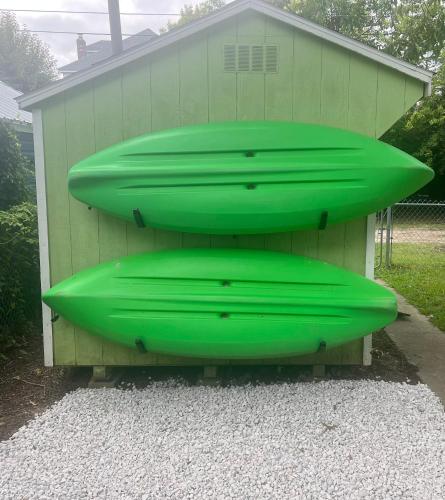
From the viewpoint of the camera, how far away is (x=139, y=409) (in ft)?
9.84

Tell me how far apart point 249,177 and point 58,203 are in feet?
4.98

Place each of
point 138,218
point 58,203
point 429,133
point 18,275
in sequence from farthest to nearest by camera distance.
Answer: point 429,133 < point 18,275 < point 58,203 < point 138,218

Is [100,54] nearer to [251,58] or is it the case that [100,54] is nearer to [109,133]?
[109,133]

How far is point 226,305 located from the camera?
9.57 ft

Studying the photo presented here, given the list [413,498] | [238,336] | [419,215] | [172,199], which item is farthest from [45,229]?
[419,215]

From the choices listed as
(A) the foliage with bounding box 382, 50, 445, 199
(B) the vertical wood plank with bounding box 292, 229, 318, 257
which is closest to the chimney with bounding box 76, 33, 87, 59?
(A) the foliage with bounding box 382, 50, 445, 199

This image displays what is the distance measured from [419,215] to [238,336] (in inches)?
680

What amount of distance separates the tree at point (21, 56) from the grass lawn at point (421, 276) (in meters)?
30.7

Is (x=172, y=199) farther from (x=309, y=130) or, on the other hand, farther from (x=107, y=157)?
(x=309, y=130)

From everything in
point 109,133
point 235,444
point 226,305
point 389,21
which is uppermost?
point 389,21

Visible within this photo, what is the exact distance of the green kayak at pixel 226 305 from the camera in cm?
292

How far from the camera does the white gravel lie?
2182mm

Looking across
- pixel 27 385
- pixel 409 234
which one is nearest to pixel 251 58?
pixel 27 385

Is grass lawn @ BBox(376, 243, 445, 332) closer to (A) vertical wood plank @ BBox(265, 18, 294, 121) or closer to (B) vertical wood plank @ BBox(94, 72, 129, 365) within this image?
(A) vertical wood plank @ BBox(265, 18, 294, 121)
